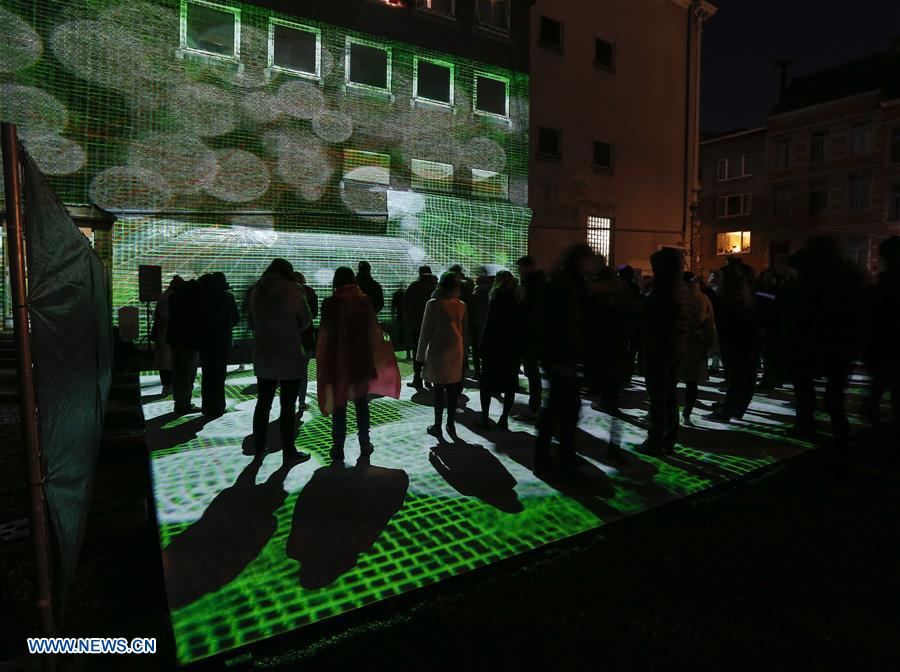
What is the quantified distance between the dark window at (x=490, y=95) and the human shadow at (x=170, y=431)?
12786 millimetres

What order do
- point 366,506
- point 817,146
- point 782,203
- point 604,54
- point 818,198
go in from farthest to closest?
point 782,203 < point 818,198 < point 817,146 < point 604,54 < point 366,506

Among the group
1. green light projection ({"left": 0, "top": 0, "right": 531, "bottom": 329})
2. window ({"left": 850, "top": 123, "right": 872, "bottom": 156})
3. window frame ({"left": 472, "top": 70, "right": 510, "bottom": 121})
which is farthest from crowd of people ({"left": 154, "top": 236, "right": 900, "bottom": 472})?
window ({"left": 850, "top": 123, "right": 872, "bottom": 156})

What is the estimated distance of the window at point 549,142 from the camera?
57.6 feet

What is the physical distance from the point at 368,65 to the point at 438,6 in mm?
3031

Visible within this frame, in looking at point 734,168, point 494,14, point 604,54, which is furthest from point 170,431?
point 734,168

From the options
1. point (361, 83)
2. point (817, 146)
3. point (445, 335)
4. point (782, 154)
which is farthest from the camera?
point (782, 154)

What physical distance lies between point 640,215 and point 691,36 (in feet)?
24.5

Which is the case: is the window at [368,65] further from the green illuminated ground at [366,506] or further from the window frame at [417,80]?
the green illuminated ground at [366,506]

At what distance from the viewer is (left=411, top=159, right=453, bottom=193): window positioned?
15430mm

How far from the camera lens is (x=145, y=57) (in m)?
12.1

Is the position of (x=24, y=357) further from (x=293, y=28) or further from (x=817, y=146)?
(x=817, y=146)

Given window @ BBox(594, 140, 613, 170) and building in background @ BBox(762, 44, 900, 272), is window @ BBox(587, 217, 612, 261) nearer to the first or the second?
window @ BBox(594, 140, 613, 170)

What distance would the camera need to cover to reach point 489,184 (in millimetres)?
16547

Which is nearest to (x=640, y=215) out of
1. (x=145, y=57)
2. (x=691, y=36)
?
(x=691, y=36)
